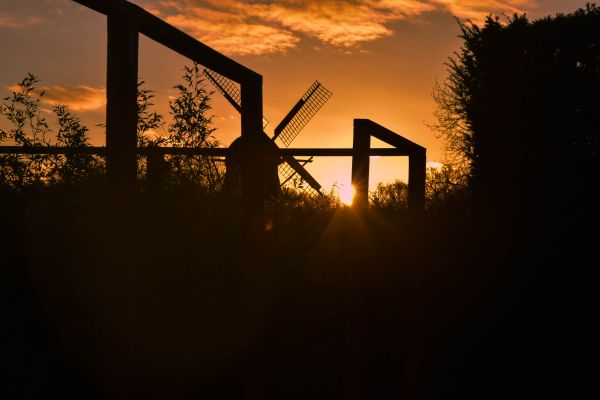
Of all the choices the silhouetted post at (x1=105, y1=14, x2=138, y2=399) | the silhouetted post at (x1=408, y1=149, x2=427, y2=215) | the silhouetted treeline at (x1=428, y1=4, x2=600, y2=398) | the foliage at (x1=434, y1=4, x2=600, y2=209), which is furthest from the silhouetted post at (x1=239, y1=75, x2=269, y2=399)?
the foliage at (x1=434, y1=4, x2=600, y2=209)

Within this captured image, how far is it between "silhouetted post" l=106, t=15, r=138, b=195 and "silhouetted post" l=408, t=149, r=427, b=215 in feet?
6.18

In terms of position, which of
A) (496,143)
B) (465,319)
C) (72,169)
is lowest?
(465,319)

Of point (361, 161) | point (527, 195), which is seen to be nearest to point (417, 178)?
point (361, 161)

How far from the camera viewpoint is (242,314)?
91.2 inches

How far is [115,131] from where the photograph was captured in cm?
248

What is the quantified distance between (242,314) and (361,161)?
126 cm

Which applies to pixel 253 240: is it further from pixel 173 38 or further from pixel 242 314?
pixel 173 38

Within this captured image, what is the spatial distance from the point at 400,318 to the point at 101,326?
4602 mm

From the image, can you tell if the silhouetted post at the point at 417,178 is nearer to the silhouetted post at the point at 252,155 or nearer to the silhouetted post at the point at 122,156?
the silhouetted post at the point at 252,155

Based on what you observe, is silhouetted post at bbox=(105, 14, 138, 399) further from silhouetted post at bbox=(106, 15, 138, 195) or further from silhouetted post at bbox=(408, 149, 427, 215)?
silhouetted post at bbox=(408, 149, 427, 215)

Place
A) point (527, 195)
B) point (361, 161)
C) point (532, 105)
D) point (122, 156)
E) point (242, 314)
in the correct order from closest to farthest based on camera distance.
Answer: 1. point (242, 314)
2. point (122, 156)
3. point (361, 161)
4. point (527, 195)
5. point (532, 105)

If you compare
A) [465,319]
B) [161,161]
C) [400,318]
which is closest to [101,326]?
[161,161]

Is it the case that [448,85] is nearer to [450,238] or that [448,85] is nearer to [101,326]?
[450,238]

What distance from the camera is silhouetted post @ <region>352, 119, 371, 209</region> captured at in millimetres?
3232
